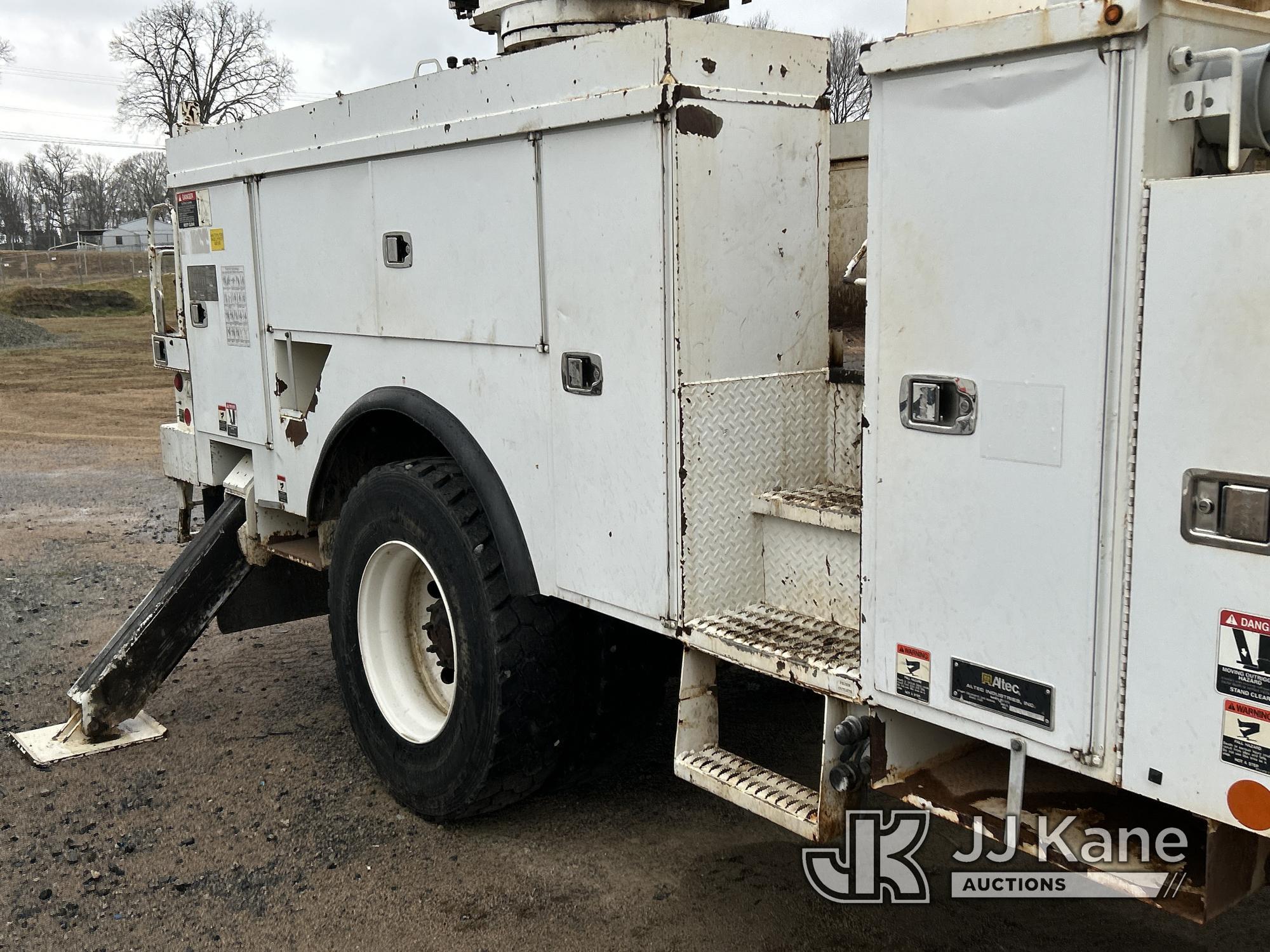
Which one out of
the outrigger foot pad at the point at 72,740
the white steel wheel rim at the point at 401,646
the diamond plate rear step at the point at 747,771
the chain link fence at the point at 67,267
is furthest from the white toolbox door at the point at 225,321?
the chain link fence at the point at 67,267

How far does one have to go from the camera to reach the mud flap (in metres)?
4.94

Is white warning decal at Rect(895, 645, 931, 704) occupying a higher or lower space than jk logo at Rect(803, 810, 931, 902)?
higher

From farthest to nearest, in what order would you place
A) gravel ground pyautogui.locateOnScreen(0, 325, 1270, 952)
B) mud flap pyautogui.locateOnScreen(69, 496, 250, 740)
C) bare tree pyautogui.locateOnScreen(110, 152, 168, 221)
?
bare tree pyautogui.locateOnScreen(110, 152, 168, 221) → mud flap pyautogui.locateOnScreen(69, 496, 250, 740) → gravel ground pyautogui.locateOnScreen(0, 325, 1270, 952)

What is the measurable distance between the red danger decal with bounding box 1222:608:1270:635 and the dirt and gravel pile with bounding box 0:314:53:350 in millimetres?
25582

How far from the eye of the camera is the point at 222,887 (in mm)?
3836

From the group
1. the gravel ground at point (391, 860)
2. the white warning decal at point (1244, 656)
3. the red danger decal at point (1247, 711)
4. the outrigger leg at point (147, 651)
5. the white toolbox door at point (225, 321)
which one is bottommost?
the gravel ground at point (391, 860)

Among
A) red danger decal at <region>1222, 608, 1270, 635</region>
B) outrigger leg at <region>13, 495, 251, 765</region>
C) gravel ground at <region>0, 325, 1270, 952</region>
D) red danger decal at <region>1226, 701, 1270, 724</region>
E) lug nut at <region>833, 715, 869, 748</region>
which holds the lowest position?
gravel ground at <region>0, 325, 1270, 952</region>

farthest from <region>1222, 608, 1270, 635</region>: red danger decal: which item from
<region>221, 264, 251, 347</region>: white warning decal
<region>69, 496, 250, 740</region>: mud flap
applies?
<region>69, 496, 250, 740</region>: mud flap

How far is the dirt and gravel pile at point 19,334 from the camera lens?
24.7m

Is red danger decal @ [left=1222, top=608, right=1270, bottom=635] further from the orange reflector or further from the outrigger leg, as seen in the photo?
the outrigger leg

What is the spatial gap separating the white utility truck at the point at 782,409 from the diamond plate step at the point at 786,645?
0.05 ft

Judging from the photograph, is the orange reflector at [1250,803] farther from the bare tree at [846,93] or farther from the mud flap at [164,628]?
the mud flap at [164,628]

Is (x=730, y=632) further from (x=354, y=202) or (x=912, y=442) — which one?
(x=354, y=202)

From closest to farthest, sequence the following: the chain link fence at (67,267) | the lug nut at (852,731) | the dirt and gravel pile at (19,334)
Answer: the lug nut at (852,731) → the dirt and gravel pile at (19,334) → the chain link fence at (67,267)
